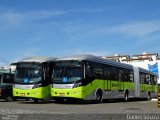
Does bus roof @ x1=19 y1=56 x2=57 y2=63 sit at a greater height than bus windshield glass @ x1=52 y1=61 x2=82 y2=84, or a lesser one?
greater

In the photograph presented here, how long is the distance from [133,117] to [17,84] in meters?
13.0

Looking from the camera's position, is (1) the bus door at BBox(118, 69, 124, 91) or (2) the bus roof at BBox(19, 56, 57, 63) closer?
(2) the bus roof at BBox(19, 56, 57, 63)

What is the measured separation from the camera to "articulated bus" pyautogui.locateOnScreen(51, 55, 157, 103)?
24.0 meters

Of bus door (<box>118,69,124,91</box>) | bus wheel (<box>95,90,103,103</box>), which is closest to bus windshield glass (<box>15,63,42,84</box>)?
bus wheel (<box>95,90,103,103</box>)

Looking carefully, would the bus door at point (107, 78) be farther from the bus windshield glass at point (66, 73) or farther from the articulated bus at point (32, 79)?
the articulated bus at point (32, 79)

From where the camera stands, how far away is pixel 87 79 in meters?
24.5

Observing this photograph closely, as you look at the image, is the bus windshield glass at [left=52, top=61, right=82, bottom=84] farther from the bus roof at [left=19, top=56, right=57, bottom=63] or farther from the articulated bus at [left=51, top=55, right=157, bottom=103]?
the bus roof at [left=19, top=56, right=57, bottom=63]

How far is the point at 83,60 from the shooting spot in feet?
80.1

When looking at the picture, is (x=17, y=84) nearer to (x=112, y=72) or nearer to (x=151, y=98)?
(x=112, y=72)

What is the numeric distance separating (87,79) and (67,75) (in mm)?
1290

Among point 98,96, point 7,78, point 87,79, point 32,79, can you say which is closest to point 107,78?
point 98,96

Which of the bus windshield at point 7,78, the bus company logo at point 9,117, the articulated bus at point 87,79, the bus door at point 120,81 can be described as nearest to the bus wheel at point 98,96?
the articulated bus at point 87,79

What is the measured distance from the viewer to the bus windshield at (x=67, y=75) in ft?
79.0

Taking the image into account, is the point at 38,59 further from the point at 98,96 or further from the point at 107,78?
the point at 107,78
